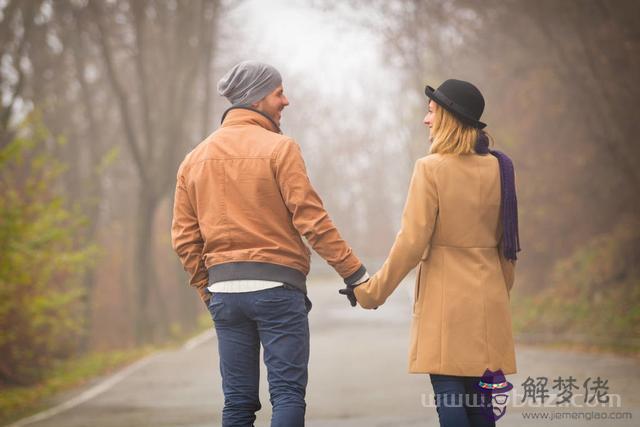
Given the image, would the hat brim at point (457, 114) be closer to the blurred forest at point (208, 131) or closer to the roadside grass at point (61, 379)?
the roadside grass at point (61, 379)

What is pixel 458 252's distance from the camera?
4.86m

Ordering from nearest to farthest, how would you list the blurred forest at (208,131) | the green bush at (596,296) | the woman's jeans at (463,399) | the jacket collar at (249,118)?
the woman's jeans at (463,399), the jacket collar at (249,118), the blurred forest at (208,131), the green bush at (596,296)

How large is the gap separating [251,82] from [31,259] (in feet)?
26.0

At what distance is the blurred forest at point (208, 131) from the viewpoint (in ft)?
44.3

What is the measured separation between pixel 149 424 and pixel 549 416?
3.30m

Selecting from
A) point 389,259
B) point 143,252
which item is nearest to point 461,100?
point 389,259

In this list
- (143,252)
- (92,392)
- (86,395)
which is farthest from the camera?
(143,252)

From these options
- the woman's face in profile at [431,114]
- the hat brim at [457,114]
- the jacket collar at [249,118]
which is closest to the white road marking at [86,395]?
the jacket collar at [249,118]

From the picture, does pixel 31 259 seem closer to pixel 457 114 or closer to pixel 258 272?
pixel 258 272

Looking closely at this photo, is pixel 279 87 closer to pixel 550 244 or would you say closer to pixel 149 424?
pixel 149 424

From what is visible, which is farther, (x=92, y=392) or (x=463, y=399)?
(x=92, y=392)

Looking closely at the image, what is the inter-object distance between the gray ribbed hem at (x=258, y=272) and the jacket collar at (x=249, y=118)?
724 millimetres

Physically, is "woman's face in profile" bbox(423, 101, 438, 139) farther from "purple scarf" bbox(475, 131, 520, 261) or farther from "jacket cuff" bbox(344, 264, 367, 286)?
"jacket cuff" bbox(344, 264, 367, 286)

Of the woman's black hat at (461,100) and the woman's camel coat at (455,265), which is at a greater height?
the woman's black hat at (461,100)
